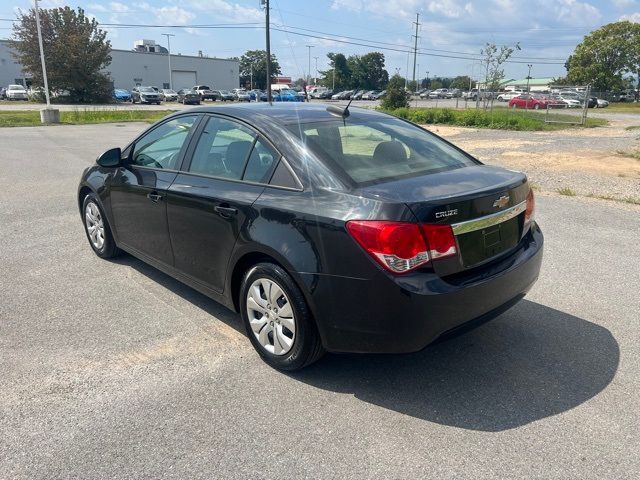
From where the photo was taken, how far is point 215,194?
347 cm

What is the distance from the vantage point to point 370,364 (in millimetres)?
→ 3336

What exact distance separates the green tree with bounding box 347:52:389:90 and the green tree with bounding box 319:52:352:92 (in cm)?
203

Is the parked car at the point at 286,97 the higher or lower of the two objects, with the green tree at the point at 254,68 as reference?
lower

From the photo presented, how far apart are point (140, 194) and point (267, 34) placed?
36.4 metres

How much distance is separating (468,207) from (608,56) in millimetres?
74569

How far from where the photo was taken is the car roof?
3.54 meters

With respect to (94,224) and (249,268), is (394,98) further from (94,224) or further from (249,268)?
(249,268)

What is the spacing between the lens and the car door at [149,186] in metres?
4.02

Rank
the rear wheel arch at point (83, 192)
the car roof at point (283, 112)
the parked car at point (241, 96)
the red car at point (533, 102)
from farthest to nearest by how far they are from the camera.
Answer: the parked car at point (241, 96), the red car at point (533, 102), the rear wheel arch at point (83, 192), the car roof at point (283, 112)

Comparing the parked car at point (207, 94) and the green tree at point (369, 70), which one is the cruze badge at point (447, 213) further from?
the green tree at point (369, 70)

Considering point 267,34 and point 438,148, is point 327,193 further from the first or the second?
point 267,34

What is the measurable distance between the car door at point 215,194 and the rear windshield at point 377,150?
1.17ft

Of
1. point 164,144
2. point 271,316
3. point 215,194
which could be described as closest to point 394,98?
point 164,144

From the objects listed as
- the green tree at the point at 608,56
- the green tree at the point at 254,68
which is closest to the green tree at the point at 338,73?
the green tree at the point at 254,68
